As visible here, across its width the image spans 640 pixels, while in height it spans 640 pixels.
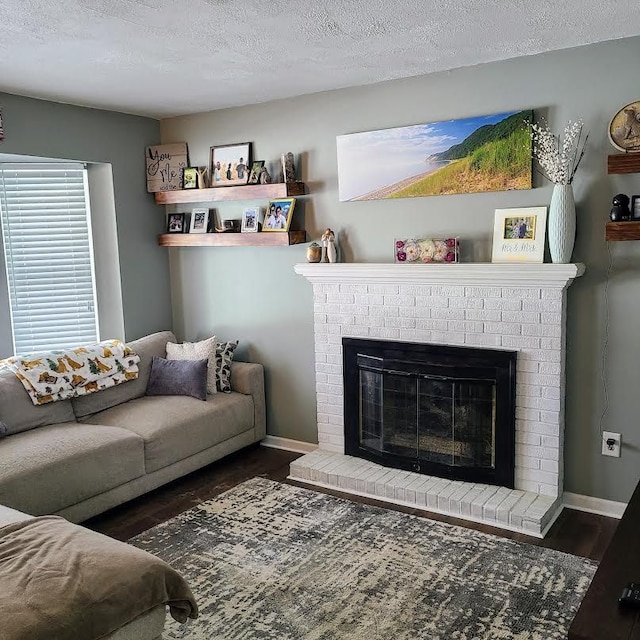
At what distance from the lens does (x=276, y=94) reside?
4070 mm

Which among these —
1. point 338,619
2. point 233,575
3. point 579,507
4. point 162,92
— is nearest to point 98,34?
point 162,92

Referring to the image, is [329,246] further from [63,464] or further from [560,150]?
[63,464]

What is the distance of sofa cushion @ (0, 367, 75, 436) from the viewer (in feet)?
11.6

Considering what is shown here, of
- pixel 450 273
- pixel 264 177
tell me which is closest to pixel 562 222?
pixel 450 273

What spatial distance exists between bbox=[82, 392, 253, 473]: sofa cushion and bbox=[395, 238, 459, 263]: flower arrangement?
4.85ft

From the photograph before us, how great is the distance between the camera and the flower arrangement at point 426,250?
11.8 feet

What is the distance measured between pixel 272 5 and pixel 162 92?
1.67 meters

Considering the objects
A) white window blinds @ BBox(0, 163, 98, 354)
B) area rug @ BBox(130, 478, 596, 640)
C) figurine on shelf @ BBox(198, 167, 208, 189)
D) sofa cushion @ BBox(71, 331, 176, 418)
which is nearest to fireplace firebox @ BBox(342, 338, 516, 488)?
area rug @ BBox(130, 478, 596, 640)

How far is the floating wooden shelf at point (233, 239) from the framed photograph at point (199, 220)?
0.16ft

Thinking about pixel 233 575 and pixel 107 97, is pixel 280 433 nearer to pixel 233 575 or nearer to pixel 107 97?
pixel 233 575

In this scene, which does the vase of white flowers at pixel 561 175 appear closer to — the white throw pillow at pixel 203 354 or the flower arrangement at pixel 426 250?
the flower arrangement at pixel 426 250

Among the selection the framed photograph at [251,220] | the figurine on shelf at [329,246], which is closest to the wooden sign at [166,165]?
the framed photograph at [251,220]

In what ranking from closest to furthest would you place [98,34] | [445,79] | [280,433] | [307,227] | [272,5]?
[272,5], [98,34], [445,79], [307,227], [280,433]

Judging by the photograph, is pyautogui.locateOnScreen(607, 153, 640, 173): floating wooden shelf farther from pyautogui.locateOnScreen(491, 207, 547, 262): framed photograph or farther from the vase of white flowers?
pyautogui.locateOnScreen(491, 207, 547, 262): framed photograph
